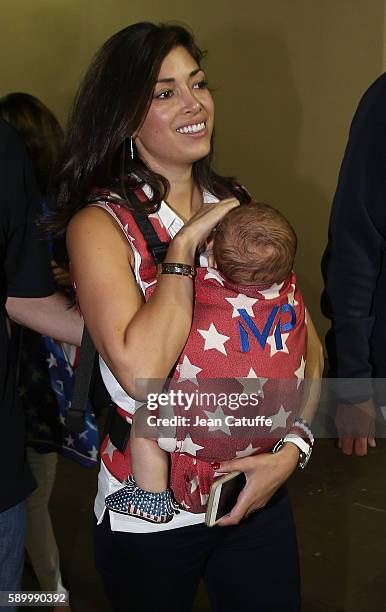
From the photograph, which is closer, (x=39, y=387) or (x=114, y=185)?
(x=114, y=185)

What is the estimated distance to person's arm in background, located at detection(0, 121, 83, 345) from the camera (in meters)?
1.41

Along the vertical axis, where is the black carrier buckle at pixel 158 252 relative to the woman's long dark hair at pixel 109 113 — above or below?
below

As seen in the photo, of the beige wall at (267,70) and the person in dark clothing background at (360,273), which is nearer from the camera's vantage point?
the person in dark clothing background at (360,273)

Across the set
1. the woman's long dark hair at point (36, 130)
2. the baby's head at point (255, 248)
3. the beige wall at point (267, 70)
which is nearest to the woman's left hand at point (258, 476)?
the baby's head at point (255, 248)

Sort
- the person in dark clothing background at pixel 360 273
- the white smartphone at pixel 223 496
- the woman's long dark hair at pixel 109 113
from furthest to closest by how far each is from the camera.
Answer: the person in dark clothing background at pixel 360 273, the woman's long dark hair at pixel 109 113, the white smartphone at pixel 223 496

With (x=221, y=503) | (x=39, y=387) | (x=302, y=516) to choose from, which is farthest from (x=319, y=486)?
(x=221, y=503)

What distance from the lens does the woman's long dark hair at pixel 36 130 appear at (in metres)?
2.77

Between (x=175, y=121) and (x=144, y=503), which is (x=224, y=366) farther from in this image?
(x=175, y=121)

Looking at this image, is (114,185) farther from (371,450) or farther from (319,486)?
(371,450)

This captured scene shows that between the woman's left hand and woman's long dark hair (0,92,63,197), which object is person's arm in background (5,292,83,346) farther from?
woman's long dark hair (0,92,63,197)

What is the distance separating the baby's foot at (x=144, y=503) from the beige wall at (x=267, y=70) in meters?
4.06

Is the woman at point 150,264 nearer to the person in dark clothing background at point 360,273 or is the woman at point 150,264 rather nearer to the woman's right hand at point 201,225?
the woman's right hand at point 201,225

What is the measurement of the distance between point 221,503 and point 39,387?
4.11ft

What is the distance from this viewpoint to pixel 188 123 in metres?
1.69
